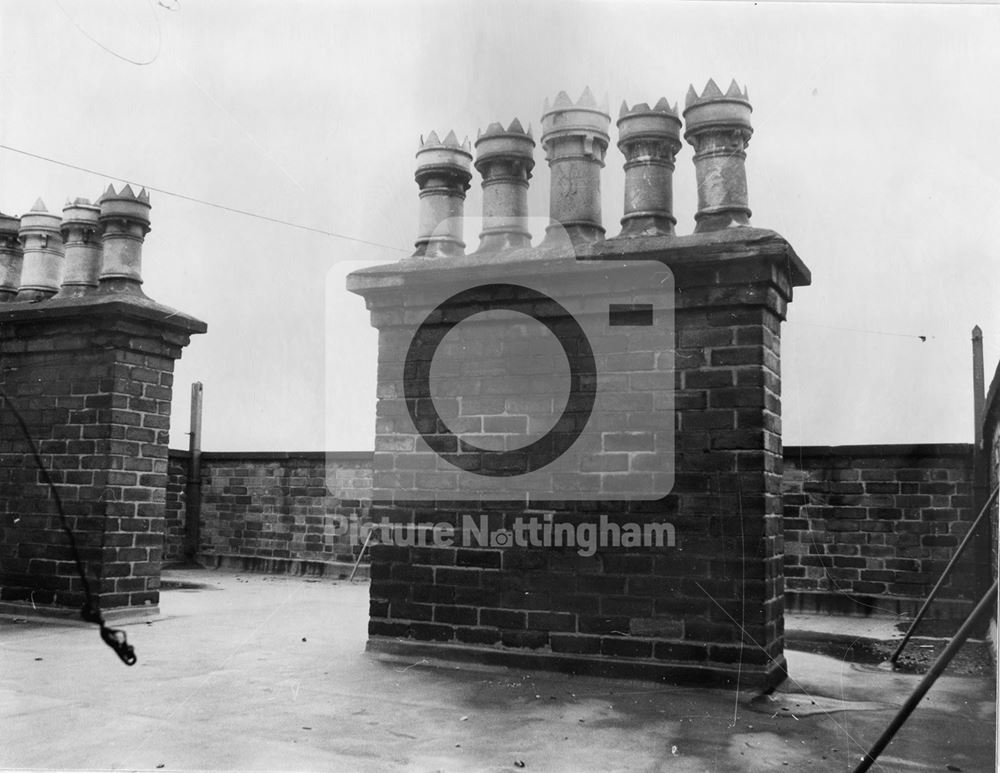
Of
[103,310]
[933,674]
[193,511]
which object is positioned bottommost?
[933,674]

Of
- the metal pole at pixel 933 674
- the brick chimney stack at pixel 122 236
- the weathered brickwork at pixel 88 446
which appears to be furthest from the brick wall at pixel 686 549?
the brick chimney stack at pixel 122 236

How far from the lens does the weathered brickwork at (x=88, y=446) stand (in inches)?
213

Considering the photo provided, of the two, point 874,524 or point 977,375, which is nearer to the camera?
point 874,524

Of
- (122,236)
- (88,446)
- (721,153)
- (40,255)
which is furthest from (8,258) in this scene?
(721,153)

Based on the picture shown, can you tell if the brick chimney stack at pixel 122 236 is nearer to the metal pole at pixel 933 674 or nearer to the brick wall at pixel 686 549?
the brick wall at pixel 686 549

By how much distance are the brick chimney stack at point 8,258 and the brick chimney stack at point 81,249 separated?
0.60 m

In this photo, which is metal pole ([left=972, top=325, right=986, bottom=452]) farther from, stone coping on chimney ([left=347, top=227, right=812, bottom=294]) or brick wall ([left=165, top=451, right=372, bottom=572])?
brick wall ([left=165, top=451, right=372, bottom=572])

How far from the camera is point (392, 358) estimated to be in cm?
453

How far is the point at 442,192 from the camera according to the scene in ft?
15.3

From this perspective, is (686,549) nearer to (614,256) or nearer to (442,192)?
(614,256)

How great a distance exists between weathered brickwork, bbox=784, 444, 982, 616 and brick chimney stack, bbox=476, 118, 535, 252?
4.56 metres

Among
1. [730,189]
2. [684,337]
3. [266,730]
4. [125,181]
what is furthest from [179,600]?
[730,189]

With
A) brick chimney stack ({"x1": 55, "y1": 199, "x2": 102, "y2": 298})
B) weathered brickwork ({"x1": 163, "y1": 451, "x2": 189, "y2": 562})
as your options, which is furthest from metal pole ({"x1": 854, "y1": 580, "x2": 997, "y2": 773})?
weathered brickwork ({"x1": 163, "y1": 451, "x2": 189, "y2": 562})

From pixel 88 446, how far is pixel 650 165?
3.93 meters
